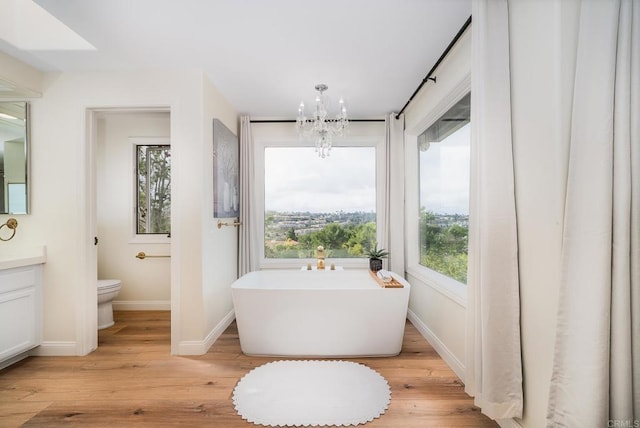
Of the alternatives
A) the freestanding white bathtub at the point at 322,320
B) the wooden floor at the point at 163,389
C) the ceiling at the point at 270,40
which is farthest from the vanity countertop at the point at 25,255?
the freestanding white bathtub at the point at 322,320

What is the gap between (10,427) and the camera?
5.38 ft

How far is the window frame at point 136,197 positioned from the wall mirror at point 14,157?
1.16m

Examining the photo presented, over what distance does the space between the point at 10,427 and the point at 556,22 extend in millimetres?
3398

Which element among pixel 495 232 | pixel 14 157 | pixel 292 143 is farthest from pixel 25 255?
pixel 495 232

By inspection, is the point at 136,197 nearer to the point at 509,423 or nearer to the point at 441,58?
the point at 441,58

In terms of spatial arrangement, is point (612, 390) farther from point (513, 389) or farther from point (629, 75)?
point (629, 75)

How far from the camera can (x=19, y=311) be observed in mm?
2326

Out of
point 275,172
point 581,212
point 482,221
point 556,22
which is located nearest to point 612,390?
point 581,212

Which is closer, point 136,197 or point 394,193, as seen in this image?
point 394,193

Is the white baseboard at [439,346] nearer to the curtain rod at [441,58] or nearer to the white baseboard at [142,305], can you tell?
the curtain rod at [441,58]

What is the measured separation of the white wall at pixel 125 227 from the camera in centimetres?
366

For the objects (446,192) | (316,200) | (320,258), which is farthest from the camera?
(316,200)

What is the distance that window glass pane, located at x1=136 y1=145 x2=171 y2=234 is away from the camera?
370 centimetres

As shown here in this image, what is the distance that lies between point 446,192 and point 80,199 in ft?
10.7
